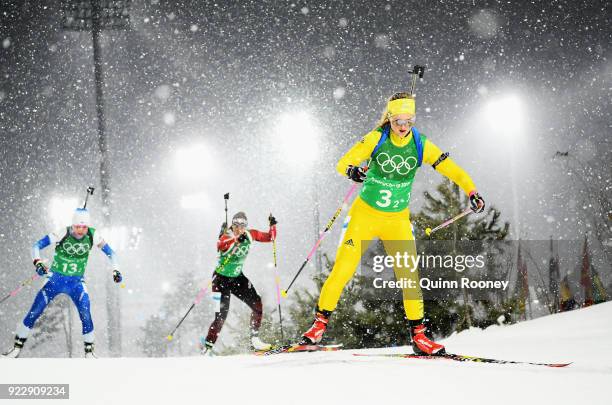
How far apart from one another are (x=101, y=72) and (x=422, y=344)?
20.2m

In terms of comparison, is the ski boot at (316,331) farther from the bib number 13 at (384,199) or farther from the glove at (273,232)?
the glove at (273,232)

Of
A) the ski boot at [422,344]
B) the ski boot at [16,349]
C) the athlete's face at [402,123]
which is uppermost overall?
Result: the athlete's face at [402,123]

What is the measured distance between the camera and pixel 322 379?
137 inches

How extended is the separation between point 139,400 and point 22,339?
5.33 m

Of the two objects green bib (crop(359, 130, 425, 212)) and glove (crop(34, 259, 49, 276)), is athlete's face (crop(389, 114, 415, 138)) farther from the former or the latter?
glove (crop(34, 259, 49, 276))

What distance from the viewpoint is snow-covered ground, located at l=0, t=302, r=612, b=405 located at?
303 cm

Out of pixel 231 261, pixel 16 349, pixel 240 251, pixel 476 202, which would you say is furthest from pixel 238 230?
pixel 476 202

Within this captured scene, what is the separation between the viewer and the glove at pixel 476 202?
4905mm

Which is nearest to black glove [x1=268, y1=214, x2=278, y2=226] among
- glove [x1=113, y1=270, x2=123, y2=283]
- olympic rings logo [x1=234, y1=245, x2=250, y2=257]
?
olympic rings logo [x1=234, y1=245, x2=250, y2=257]

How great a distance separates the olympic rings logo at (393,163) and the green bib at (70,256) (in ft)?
16.0

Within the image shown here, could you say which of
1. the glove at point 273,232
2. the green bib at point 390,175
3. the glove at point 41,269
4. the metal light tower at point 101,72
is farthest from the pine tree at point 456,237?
the metal light tower at point 101,72

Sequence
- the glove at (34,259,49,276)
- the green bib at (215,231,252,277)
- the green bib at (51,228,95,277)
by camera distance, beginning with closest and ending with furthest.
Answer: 1. the glove at (34,259,49,276)
2. the green bib at (51,228,95,277)
3. the green bib at (215,231,252,277)

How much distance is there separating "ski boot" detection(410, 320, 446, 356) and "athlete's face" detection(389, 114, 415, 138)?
191 cm

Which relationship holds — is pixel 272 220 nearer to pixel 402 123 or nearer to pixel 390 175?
pixel 390 175
